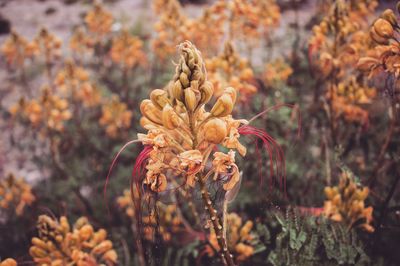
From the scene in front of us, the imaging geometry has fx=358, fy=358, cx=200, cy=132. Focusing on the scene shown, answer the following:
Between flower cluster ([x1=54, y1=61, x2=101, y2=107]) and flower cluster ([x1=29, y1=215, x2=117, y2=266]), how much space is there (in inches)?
109

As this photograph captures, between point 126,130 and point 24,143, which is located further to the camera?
point 24,143

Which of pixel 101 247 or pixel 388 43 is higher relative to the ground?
pixel 388 43

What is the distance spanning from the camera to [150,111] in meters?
1.54

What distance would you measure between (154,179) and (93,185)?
2.77m

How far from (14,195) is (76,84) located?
164 centimetres

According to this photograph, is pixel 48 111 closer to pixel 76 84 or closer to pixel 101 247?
pixel 76 84

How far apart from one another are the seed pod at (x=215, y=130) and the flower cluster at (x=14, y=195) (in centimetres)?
296

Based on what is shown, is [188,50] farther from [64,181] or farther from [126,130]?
[126,130]

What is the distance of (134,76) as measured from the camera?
623 cm

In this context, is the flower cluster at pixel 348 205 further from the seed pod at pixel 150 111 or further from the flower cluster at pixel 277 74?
the flower cluster at pixel 277 74

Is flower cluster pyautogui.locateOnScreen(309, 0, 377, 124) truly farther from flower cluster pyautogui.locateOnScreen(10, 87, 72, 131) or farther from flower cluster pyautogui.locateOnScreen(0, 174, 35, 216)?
flower cluster pyautogui.locateOnScreen(0, 174, 35, 216)

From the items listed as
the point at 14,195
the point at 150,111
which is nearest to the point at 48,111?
the point at 14,195

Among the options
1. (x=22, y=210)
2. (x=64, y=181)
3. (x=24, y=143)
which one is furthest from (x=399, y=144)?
(x=24, y=143)

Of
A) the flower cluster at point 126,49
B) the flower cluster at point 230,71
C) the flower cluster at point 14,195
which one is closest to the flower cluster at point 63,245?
the flower cluster at point 230,71
